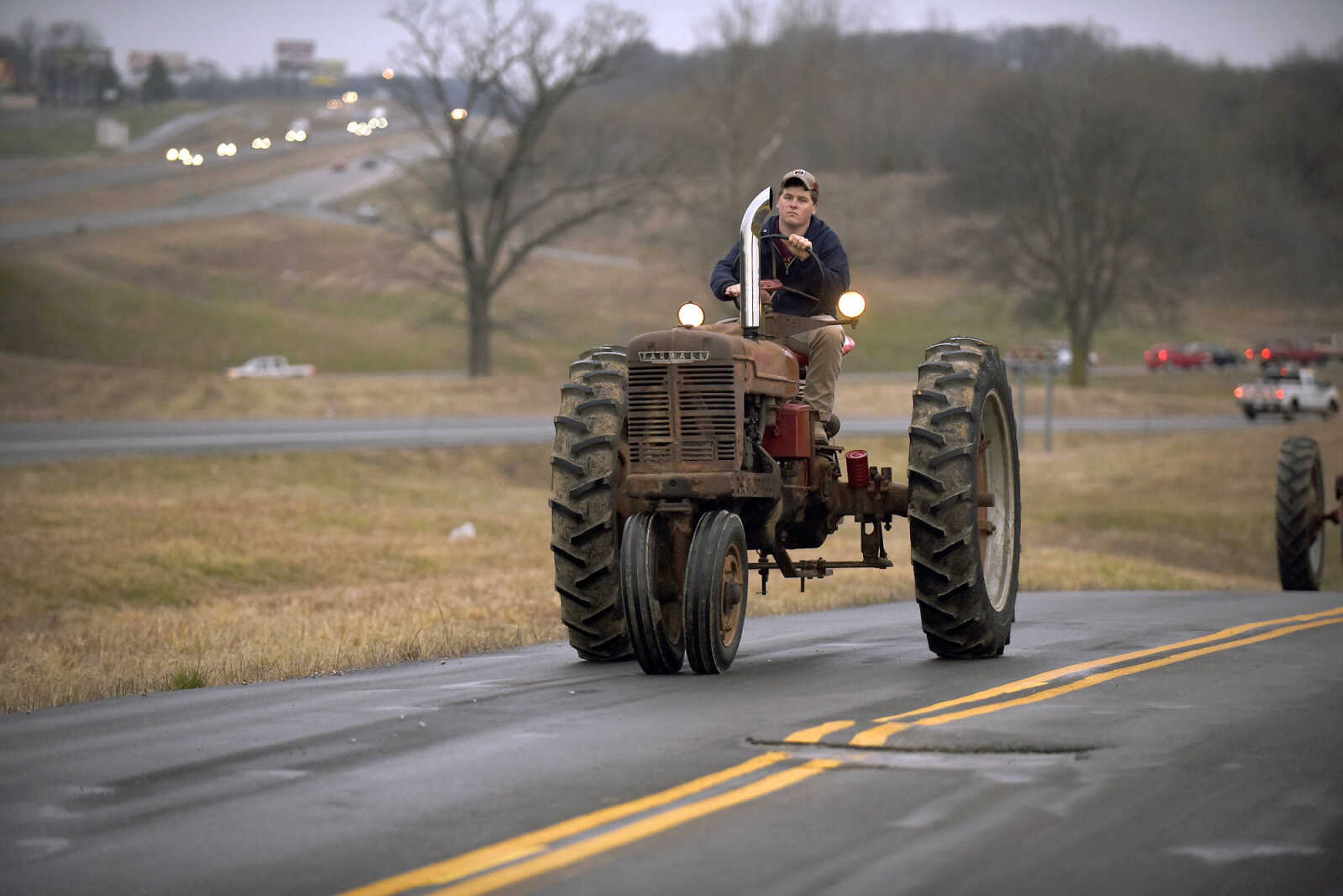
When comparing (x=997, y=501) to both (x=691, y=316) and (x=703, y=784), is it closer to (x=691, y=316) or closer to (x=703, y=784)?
(x=691, y=316)

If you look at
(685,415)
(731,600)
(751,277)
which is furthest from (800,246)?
(731,600)

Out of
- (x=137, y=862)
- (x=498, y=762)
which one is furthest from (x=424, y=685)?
(x=137, y=862)

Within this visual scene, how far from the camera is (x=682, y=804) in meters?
6.47

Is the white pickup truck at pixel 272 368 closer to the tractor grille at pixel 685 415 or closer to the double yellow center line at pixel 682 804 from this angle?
the tractor grille at pixel 685 415

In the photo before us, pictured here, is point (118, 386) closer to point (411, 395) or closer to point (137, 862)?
point (411, 395)

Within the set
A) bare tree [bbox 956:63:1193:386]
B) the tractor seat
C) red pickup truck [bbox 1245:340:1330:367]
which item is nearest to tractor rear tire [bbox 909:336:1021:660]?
the tractor seat

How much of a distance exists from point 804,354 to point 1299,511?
9611 millimetres

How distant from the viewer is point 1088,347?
235 feet

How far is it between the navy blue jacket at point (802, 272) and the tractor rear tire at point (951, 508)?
782 mm

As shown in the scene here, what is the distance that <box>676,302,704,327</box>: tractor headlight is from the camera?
11.1 meters

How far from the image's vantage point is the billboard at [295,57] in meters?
157

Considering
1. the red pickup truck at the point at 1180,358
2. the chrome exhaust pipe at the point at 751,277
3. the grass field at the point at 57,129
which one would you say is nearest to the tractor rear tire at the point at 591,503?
the chrome exhaust pipe at the point at 751,277

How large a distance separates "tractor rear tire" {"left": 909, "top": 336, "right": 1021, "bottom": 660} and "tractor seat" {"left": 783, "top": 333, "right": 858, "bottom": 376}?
54 centimetres

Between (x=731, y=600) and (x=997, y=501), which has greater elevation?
(x=997, y=501)
